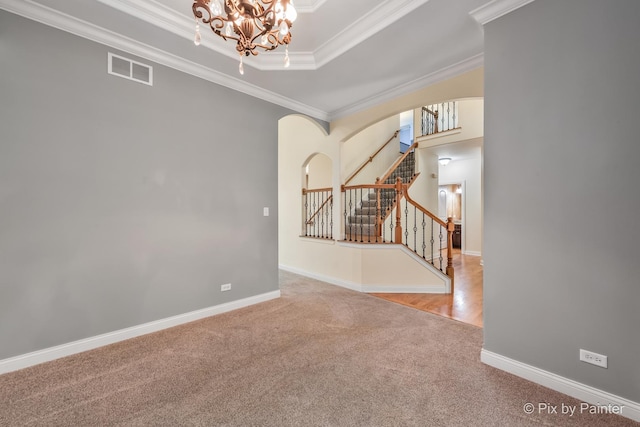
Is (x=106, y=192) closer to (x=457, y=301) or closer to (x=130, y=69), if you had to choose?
(x=130, y=69)

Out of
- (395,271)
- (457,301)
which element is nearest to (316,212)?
(395,271)

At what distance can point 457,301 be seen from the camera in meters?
3.68

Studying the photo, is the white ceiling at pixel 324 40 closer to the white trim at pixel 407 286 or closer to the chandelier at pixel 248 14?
the chandelier at pixel 248 14

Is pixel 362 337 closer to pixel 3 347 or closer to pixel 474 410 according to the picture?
pixel 474 410

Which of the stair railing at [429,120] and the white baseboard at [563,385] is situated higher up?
the stair railing at [429,120]

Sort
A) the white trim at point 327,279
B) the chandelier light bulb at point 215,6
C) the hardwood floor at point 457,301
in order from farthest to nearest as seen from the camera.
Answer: the white trim at point 327,279, the hardwood floor at point 457,301, the chandelier light bulb at point 215,6

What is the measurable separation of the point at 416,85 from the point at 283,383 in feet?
11.6

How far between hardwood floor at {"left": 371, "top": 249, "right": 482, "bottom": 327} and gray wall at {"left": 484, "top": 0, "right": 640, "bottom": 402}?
1.09 metres

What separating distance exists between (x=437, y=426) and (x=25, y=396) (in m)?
2.68

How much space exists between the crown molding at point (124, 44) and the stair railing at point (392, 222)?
7.24ft

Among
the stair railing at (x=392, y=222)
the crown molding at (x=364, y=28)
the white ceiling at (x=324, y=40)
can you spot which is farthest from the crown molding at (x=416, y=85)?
the stair railing at (x=392, y=222)

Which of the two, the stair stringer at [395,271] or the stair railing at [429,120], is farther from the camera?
the stair railing at [429,120]

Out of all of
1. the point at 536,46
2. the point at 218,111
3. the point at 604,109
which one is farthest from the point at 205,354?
the point at 536,46

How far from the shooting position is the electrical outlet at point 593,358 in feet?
5.44
